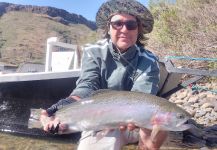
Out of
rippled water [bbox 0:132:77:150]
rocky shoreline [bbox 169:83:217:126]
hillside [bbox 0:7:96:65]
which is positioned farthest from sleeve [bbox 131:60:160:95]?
hillside [bbox 0:7:96:65]

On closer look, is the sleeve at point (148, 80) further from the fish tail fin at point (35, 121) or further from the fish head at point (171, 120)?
the fish tail fin at point (35, 121)

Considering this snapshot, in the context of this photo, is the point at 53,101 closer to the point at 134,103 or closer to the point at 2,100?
the point at 2,100

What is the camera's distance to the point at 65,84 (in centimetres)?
749

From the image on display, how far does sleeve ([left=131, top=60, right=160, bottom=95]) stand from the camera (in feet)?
13.0

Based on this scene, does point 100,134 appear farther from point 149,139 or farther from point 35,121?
point 35,121

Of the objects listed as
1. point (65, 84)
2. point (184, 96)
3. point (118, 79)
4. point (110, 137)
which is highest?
point (118, 79)

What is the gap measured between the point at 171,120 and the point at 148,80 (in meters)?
0.74

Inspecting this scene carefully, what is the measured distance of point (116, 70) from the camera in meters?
4.18

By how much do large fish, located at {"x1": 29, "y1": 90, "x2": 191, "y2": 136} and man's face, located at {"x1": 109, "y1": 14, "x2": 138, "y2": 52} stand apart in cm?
76

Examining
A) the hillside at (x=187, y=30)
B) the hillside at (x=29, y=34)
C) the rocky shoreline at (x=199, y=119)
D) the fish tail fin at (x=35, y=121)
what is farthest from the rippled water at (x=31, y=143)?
the hillside at (x=29, y=34)

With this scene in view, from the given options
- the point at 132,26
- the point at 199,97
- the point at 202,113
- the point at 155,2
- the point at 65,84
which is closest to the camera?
the point at 132,26

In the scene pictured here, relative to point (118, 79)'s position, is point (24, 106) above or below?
below

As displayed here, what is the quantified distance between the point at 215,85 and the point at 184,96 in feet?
2.80

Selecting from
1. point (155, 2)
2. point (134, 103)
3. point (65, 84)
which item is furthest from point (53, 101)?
point (155, 2)
